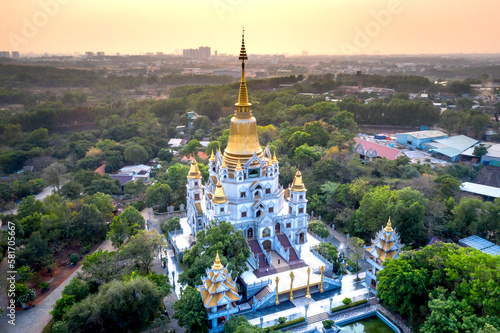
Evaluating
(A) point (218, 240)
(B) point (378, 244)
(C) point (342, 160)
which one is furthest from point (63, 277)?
(C) point (342, 160)

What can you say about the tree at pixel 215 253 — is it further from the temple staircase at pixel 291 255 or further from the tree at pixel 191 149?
the tree at pixel 191 149

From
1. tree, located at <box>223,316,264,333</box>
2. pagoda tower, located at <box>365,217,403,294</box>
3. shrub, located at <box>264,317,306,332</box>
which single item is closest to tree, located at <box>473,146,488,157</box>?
pagoda tower, located at <box>365,217,403,294</box>

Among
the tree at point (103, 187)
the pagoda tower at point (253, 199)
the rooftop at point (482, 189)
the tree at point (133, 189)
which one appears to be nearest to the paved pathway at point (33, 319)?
the pagoda tower at point (253, 199)

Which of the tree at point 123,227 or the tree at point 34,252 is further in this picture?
the tree at point 123,227

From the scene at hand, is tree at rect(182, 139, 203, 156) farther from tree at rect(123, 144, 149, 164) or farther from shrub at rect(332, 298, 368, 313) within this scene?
shrub at rect(332, 298, 368, 313)

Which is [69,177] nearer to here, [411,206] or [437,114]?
[411,206]

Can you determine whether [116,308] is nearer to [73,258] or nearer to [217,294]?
[217,294]
